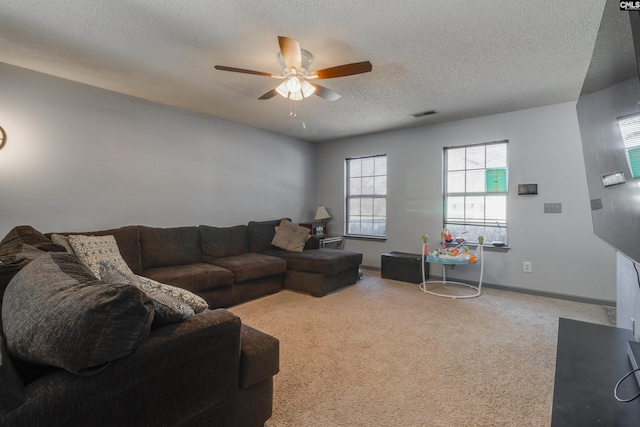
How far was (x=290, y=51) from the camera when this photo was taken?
207cm

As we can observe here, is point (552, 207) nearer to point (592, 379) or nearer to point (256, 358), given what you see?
point (592, 379)

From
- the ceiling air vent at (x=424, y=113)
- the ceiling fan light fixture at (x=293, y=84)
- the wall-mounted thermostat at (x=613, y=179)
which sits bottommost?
the wall-mounted thermostat at (x=613, y=179)

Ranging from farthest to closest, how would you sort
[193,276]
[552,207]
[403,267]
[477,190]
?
[403,267]
[477,190]
[552,207]
[193,276]

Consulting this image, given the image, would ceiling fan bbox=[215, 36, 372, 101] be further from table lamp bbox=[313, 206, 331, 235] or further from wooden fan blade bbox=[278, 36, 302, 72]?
table lamp bbox=[313, 206, 331, 235]

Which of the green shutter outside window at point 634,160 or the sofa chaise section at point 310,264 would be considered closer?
the green shutter outside window at point 634,160

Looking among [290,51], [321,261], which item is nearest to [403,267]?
[321,261]

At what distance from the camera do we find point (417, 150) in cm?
484

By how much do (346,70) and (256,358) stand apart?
2.03 metres

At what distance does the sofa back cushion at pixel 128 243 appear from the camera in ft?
10.2

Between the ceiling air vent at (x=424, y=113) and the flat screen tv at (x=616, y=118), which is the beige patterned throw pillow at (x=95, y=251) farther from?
the ceiling air vent at (x=424, y=113)

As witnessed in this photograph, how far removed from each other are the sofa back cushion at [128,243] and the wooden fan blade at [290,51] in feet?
8.14

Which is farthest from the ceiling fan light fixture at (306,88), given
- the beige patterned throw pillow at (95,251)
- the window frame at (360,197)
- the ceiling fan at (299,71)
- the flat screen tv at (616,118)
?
the window frame at (360,197)

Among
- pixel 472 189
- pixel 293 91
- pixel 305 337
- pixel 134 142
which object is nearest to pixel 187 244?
pixel 134 142

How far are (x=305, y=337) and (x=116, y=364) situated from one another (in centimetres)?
182
